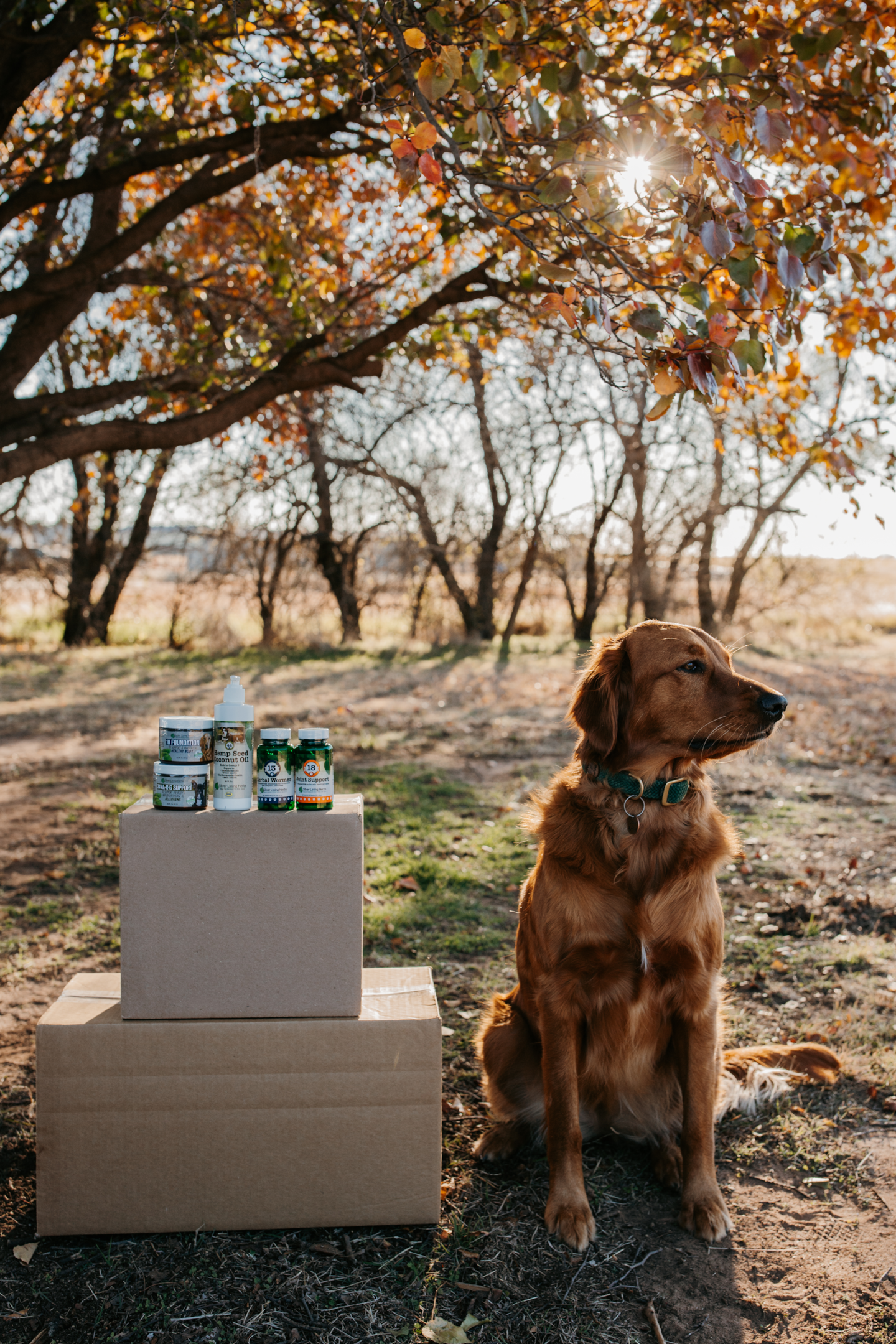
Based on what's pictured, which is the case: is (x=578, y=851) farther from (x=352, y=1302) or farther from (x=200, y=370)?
(x=200, y=370)

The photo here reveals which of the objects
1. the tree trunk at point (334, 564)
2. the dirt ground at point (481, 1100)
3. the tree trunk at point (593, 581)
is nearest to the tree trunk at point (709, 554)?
the tree trunk at point (593, 581)

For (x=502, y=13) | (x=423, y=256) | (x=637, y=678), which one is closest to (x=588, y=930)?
(x=637, y=678)

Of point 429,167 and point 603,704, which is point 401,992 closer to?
point 603,704

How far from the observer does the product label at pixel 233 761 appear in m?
2.10

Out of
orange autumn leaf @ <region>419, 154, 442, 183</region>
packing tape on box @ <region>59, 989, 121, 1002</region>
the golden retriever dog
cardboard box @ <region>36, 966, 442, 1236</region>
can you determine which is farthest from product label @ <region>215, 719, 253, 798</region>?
orange autumn leaf @ <region>419, 154, 442, 183</region>

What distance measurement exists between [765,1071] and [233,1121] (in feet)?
5.76

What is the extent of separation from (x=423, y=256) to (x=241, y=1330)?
258 inches

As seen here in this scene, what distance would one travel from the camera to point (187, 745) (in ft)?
6.95

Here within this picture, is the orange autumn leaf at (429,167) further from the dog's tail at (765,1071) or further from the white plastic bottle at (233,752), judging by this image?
the dog's tail at (765,1071)

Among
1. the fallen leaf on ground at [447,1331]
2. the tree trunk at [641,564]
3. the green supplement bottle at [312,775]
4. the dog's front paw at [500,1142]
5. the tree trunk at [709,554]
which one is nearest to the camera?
the fallen leaf on ground at [447,1331]

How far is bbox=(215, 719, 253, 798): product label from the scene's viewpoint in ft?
6.89

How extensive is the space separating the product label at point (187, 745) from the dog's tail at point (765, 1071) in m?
1.87

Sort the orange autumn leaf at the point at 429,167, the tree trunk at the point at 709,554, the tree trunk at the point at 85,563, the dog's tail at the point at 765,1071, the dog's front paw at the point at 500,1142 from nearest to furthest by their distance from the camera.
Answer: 1. the orange autumn leaf at the point at 429,167
2. the dog's front paw at the point at 500,1142
3. the dog's tail at the point at 765,1071
4. the tree trunk at the point at 709,554
5. the tree trunk at the point at 85,563

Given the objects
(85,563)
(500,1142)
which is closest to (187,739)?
(500,1142)
